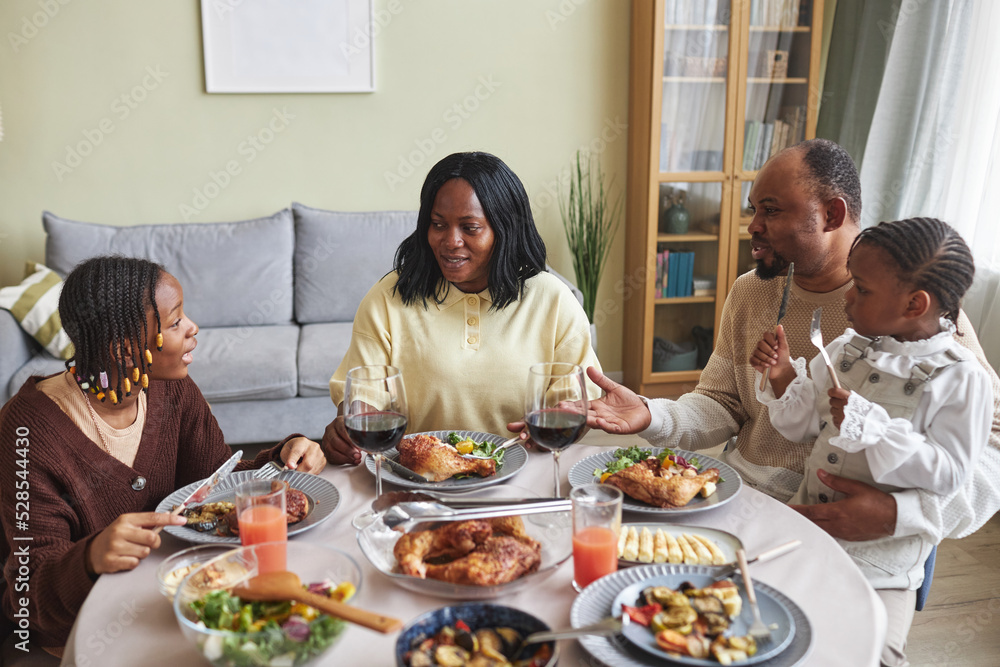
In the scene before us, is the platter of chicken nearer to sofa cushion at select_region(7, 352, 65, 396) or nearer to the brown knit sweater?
the brown knit sweater

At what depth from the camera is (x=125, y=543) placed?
39.4 inches

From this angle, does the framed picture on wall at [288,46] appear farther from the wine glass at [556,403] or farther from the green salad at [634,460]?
the wine glass at [556,403]

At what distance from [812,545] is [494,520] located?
1.42 ft

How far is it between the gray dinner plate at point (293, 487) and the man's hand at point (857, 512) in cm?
79

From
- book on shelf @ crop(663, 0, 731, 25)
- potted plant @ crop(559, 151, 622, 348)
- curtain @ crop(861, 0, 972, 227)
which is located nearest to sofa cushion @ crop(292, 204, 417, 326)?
potted plant @ crop(559, 151, 622, 348)

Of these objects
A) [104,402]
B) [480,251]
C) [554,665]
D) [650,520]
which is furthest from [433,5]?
[554,665]

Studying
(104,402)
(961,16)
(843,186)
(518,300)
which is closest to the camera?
(104,402)

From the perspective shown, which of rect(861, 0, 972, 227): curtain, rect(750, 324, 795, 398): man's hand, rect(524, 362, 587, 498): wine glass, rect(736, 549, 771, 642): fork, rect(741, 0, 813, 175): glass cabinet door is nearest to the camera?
rect(736, 549, 771, 642): fork

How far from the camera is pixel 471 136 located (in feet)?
12.6

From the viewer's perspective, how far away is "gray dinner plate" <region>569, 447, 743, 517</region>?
113cm

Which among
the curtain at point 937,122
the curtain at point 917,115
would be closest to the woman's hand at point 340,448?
the curtain at point 937,122

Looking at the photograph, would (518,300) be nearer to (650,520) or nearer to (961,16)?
(650,520)

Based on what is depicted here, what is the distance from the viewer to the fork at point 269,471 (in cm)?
128

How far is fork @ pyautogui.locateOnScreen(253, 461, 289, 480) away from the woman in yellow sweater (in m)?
0.40
